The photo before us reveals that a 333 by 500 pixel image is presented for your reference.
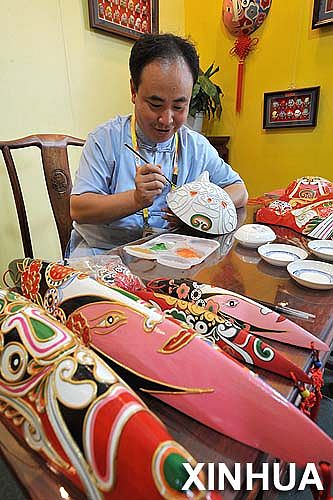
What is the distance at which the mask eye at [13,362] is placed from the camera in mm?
226

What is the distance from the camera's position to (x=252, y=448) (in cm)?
23

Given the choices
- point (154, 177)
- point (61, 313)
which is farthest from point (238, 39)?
point (61, 313)

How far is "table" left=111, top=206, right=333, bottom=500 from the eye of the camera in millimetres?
231

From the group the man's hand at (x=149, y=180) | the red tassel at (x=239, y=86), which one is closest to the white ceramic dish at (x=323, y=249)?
the man's hand at (x=149, y=180)

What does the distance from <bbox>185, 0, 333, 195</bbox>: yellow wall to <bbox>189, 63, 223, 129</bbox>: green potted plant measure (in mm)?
100

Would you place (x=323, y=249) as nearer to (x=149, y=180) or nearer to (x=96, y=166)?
(x=149, y=180)

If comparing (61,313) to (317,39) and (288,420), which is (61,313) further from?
(317,39)

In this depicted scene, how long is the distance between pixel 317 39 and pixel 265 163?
684mm

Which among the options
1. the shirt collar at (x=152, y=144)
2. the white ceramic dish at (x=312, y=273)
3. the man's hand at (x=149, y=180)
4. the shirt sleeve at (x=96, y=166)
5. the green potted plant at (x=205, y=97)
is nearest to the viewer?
the white ceramic dish at (x=312, y=273)

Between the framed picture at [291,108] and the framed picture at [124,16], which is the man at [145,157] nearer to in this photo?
the framed picture at [124,16]

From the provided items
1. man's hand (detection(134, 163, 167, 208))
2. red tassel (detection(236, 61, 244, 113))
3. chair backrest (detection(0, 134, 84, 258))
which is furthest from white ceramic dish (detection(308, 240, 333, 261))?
red tassel (detection(236, 61, 244, 113))

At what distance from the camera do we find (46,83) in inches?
51.9

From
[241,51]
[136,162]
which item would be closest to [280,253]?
[136,162]

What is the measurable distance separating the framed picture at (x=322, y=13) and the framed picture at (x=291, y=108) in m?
0.30
